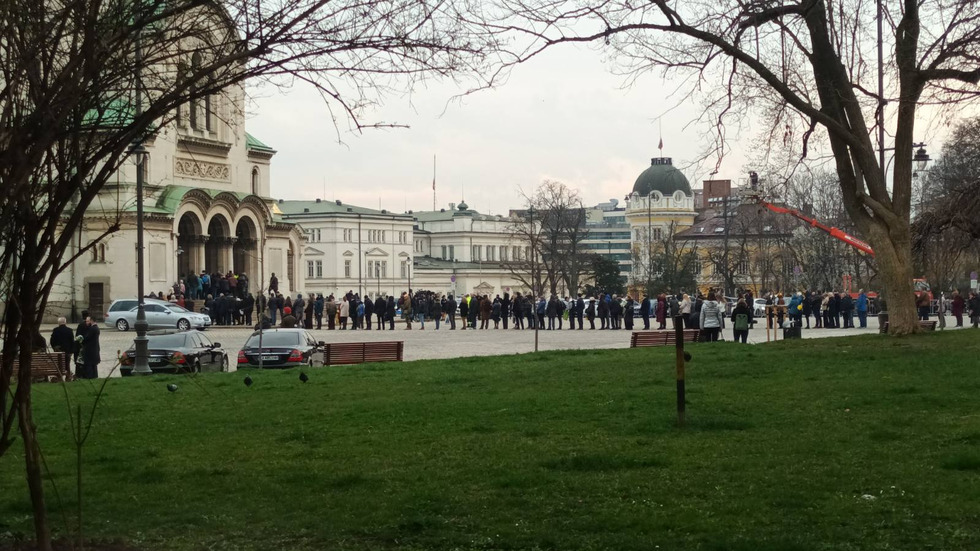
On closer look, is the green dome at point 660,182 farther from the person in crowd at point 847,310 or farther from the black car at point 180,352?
the black car at point 180,352

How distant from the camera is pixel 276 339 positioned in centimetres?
3052

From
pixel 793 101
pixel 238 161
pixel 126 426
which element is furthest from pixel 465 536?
pixel 238 161

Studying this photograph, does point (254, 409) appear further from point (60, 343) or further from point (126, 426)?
point (60, 343)

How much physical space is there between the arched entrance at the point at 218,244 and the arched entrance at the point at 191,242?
6.39ft

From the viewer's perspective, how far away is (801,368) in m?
19.7

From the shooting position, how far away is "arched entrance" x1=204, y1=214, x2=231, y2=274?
73.4 m

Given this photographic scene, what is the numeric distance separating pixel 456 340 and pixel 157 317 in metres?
12.4

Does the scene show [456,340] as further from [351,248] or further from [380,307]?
[351,248]

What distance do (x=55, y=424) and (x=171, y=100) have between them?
9.15 m

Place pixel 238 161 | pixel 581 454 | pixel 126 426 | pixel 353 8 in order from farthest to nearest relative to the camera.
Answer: pixel 238 161 → pixel 126 426 → pixel 581 454 → pixel 353 8

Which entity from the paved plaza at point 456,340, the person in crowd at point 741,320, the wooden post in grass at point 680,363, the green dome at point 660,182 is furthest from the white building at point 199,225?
the green dome at point 660,182

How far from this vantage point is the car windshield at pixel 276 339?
30.2m

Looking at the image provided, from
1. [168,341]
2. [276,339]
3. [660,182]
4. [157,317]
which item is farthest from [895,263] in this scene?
[660,182]

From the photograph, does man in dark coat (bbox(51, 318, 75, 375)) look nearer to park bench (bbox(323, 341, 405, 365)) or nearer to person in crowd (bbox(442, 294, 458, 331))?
park bench (bbox(323, 341, 405, 365))
